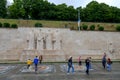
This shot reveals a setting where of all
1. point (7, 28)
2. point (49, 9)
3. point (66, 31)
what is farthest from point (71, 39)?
point (49, 9)

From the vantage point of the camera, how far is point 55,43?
1551 inches

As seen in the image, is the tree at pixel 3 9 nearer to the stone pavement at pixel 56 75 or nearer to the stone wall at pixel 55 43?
the stone wall at pixel 55 43

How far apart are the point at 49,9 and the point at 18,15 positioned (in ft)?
28.3

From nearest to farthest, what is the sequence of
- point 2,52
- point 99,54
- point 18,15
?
point 2,52 → point 99,54 → point 18,15

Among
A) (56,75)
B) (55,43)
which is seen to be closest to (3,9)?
(55,43)

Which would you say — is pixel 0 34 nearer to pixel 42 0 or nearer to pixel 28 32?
pixel 28 32

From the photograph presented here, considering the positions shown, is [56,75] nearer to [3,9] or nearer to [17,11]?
[17,11]

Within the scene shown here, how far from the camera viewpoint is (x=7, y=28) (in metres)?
39.3

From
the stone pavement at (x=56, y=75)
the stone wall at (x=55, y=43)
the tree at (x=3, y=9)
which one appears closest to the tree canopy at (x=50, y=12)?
the tree at (x=3, y=9)

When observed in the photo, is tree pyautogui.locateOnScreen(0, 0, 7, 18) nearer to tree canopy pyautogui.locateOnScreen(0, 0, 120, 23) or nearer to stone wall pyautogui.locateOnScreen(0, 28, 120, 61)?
tree canopy pyautogui.locateOnScreen(0, 0, 120, 23)

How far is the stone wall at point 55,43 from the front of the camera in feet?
123

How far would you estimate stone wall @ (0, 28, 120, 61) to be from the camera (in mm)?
37531

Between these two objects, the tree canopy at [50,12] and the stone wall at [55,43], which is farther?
the tree canopy at [50,12]

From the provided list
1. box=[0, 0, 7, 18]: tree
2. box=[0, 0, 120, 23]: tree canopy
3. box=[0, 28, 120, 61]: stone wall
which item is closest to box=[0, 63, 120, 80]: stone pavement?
box=[0, 28, 120, 61]: stone wall
